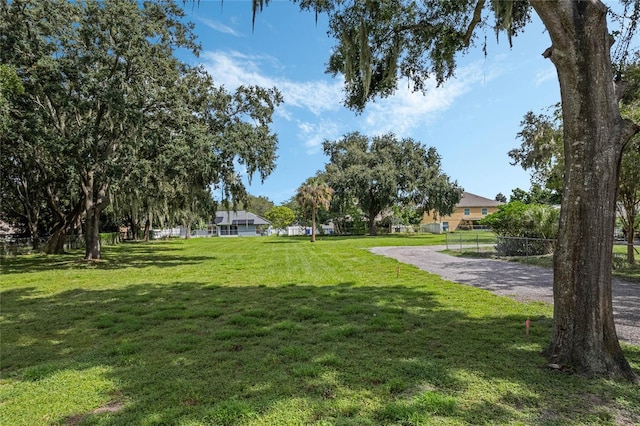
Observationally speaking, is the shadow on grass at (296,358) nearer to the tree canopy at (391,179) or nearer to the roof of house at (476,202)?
the tree canopy at (391,179)

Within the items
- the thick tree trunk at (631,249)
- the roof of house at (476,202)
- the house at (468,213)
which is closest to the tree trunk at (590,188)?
the thick tree trunk at (631,249)

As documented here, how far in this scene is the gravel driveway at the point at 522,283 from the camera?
5.19m

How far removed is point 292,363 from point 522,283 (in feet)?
22.9

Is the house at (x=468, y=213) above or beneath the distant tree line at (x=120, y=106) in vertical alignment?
beneath

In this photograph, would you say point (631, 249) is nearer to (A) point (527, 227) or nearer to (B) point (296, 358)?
(A) point (527, 227)

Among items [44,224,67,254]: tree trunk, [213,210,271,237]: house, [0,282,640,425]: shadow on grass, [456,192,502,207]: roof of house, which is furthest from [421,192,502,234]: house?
[0,282,640,425]: shadow on grass

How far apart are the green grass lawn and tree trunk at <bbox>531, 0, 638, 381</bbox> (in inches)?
13.5

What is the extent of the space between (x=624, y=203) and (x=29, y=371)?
1549cm

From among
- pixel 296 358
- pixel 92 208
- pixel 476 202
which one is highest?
pixel 476 202

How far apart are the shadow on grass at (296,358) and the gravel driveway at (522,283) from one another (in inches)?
48.2

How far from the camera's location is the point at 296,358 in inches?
148

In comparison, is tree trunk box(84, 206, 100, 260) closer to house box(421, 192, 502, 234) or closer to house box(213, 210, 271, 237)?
house box(213, 210, 271, 237)

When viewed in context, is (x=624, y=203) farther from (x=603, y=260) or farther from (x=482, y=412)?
(x=482, y=412)

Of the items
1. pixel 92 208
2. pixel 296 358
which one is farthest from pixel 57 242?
pixel 296 358
